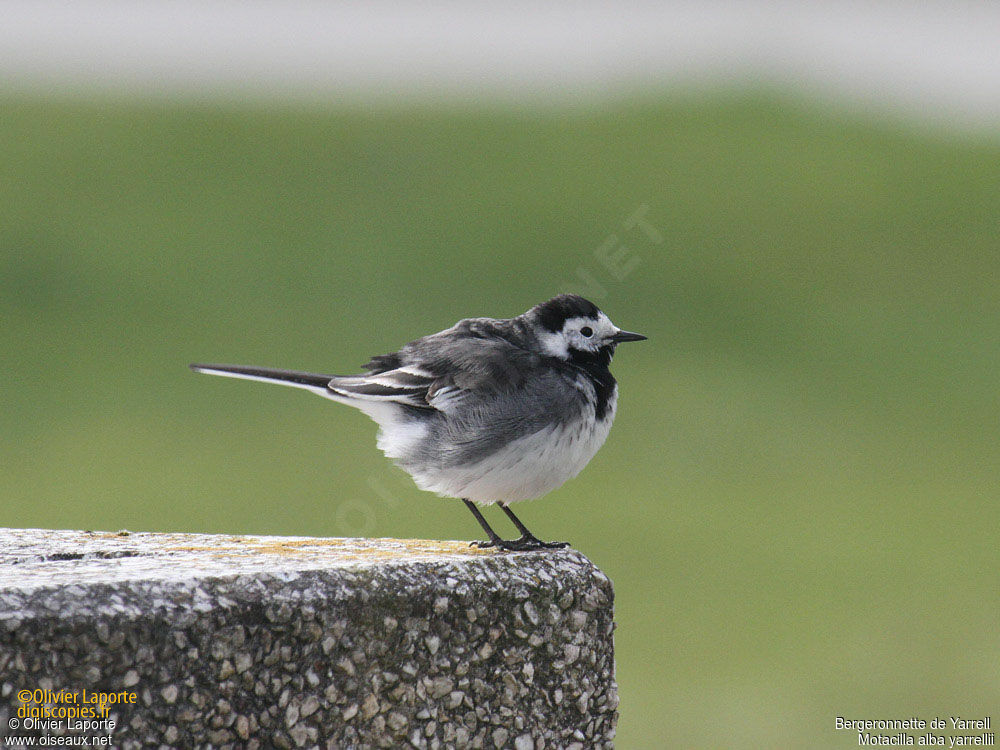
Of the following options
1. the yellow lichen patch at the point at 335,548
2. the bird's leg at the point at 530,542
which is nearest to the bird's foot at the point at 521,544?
the bird's leg at the point at 530,542

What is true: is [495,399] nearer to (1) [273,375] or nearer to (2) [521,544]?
(2) [521,544]

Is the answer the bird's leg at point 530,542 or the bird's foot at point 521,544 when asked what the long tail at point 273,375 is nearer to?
the bird's leg at point 530,542

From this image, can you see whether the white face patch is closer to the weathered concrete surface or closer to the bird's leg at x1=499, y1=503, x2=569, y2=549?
the bird's leg at x1=499, y1=503, x2=569, y2=549

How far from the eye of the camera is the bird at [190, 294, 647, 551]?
5.08 m

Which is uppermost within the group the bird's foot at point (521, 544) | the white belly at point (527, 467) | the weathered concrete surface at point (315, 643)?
the white belly at point (527, 467)

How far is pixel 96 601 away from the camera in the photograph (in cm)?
314

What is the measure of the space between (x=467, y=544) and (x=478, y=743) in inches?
46.4

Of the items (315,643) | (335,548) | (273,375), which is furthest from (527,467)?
(315,643)

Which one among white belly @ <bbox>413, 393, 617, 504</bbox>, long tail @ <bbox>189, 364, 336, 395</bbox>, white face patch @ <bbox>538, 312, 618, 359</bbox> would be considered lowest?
white belly @ <bbox>413, 393, 617, 504</bbox>

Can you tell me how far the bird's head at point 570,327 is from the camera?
5.59 metres

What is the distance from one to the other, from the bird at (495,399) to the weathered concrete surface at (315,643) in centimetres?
92

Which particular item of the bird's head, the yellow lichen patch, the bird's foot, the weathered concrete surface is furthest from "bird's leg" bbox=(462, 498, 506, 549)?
the bird's head

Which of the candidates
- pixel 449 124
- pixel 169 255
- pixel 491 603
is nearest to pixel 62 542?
pixel 491 603

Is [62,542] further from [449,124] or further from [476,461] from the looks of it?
[449,124]
